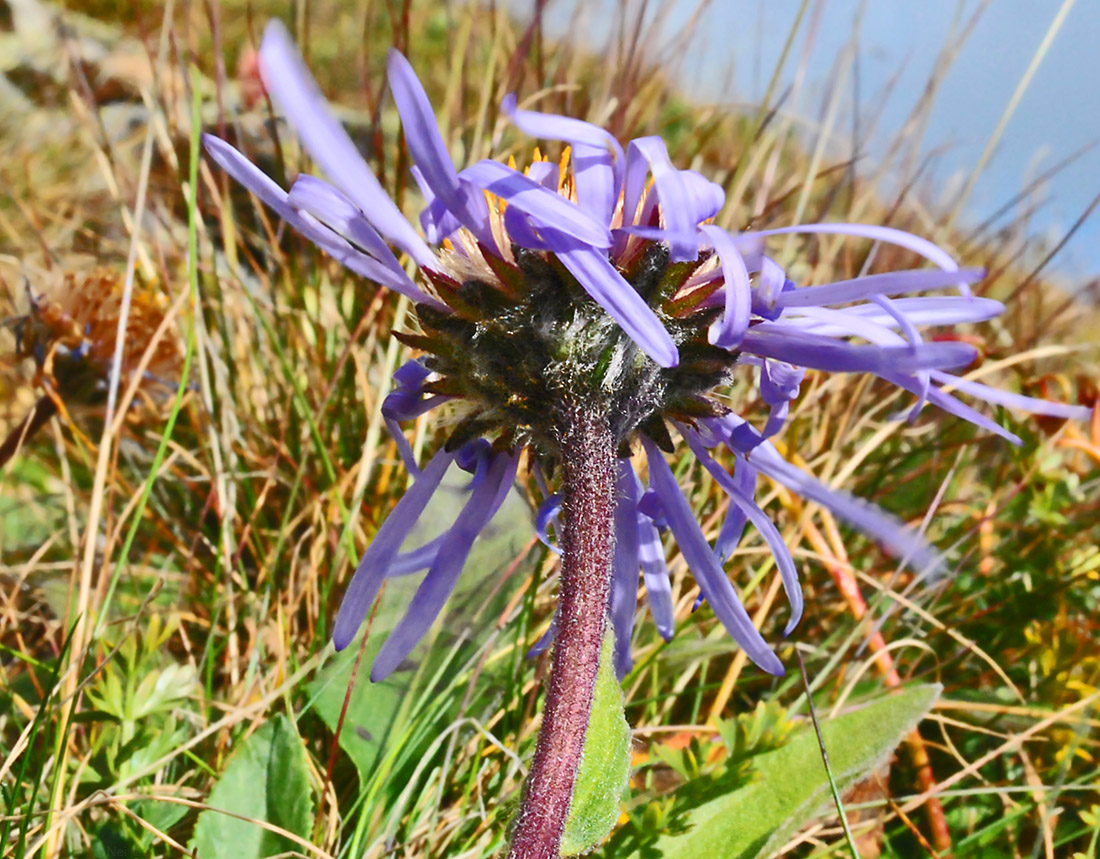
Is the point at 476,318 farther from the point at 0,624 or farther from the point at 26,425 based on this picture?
the point at 0,624

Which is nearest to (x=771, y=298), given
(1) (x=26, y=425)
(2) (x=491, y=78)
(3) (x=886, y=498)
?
(1) (x=26, y=425)

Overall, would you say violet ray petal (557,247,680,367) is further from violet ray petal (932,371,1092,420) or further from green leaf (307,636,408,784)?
green leaf (307,636,408,784)

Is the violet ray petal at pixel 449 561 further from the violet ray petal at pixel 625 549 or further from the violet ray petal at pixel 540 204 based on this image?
the violet ray petal at pixel 540 204

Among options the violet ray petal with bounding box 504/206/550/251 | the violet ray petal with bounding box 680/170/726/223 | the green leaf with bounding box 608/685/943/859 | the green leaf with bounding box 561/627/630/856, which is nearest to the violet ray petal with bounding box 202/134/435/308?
the violet ray petal with bounding box 504/206/550/251

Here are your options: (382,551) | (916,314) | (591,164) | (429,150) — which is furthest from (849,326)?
(382,551)

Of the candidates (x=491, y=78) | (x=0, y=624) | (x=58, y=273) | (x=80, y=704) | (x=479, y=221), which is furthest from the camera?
(x=491, y=78)
